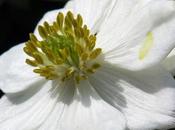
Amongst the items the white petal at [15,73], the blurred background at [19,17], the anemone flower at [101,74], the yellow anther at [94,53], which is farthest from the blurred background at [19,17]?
the yellow anther at [94,53]

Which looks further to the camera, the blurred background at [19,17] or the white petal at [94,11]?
the blurred background at [19,17]

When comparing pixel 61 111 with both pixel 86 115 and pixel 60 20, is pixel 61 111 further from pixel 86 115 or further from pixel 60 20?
pixel 60 20

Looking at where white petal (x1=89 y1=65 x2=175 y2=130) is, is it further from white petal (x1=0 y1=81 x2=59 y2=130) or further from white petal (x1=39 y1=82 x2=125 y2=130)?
white petal (x1=0 y1=81 x2=59 y2=130)

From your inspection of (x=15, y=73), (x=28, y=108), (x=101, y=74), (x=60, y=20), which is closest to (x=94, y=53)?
(x=101, y=74)

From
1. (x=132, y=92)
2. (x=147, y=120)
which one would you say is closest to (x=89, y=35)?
(x=132, y=92)

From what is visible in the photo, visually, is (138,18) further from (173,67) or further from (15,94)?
(15,94)

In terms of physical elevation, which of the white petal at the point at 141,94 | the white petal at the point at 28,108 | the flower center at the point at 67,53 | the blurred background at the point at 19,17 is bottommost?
the white petal at the point at 141,94

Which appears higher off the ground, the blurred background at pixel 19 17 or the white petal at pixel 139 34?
the blurred background at pixel 19 17

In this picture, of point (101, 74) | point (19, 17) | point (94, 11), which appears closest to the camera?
point (101, 74)

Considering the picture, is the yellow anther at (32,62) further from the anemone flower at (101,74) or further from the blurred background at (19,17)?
the blurred background at (19,17)
